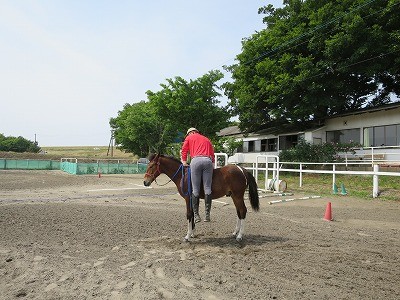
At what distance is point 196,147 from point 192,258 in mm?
2261

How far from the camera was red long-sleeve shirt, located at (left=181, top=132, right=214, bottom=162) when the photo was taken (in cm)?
616

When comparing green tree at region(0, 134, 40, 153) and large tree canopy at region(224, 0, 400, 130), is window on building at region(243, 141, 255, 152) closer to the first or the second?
large tree canopy at region(224, 0, 400, 130)

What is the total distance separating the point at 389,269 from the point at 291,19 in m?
25.8

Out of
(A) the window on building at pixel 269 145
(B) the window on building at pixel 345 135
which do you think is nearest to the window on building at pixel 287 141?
(A) the window on building at pixel 269 145

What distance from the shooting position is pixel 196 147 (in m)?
6.20

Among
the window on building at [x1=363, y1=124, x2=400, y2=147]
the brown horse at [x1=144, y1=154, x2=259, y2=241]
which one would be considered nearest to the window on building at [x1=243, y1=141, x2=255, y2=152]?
the window on building at [x1=363, y1=124, x2=400, y2=147]

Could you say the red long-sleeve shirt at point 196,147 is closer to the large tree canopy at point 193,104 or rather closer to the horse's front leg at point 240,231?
the horse's front leg at point 240,231

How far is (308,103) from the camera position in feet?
80.0

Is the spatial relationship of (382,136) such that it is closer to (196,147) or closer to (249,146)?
(249,146)

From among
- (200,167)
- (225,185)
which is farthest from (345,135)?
(200,167)

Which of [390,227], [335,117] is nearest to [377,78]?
[335,117]

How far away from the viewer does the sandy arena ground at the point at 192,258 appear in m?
Result: 3.53

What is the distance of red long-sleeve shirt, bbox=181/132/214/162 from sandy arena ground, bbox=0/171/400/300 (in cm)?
168

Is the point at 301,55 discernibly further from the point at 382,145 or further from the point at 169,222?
the point at 169,222
